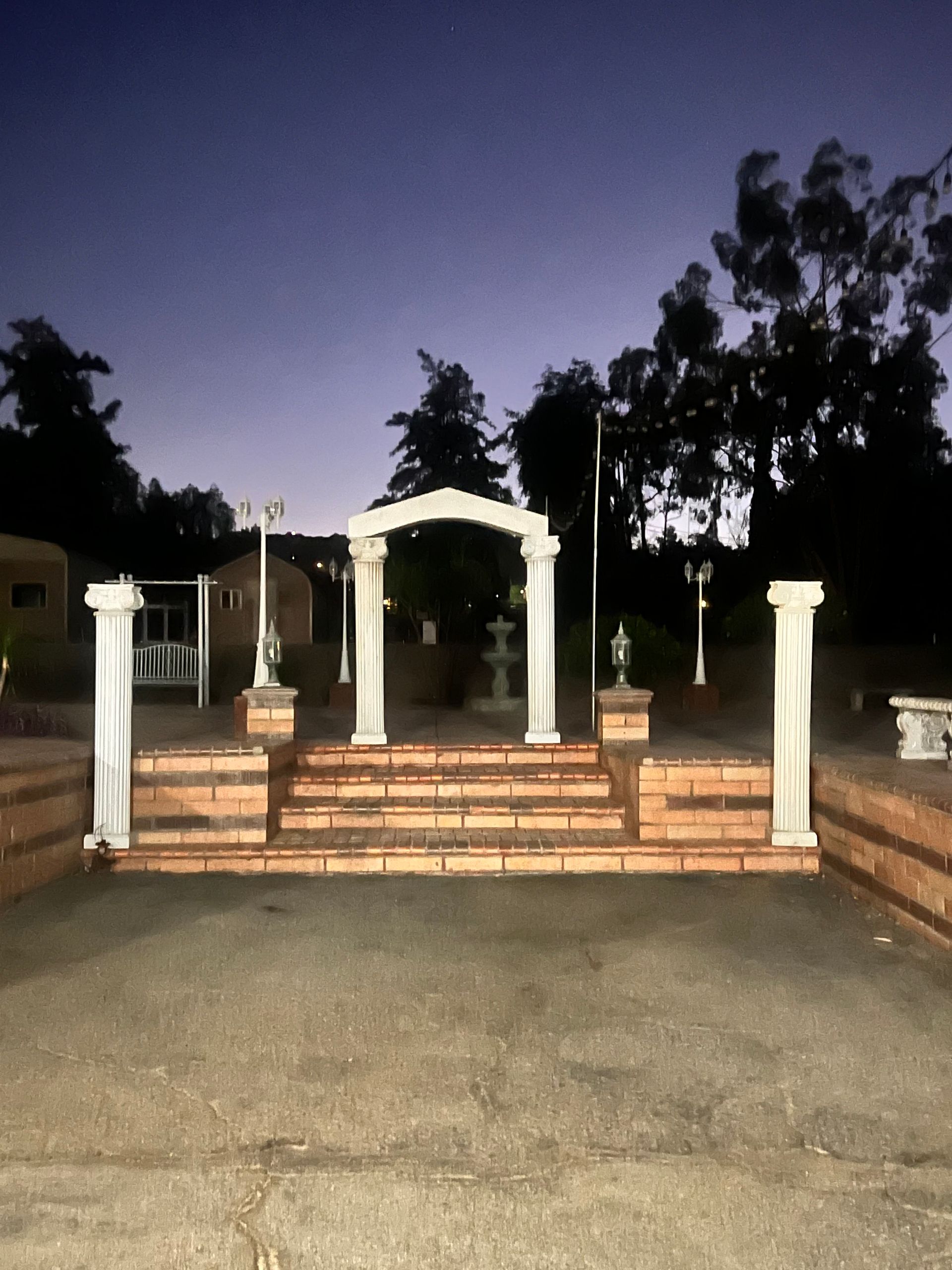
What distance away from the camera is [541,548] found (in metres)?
7.50

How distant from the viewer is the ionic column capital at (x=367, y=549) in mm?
7473

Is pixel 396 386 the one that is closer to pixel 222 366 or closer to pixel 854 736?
pixel 222 366

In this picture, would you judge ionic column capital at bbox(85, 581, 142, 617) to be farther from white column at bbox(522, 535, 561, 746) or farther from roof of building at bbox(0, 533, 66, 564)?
roof of building at bbox(0, 533, 66, 564)

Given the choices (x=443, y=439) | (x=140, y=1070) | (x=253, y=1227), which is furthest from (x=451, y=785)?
(x=443, y=439)

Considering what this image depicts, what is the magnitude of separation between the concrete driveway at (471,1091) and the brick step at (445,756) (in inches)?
92.3

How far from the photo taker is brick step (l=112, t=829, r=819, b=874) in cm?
564

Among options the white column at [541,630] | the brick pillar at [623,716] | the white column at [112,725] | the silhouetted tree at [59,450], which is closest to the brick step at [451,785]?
the brick pillar at [623,716]

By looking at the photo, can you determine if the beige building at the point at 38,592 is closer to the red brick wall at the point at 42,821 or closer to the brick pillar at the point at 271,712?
the brick pillar at the point at 271,712

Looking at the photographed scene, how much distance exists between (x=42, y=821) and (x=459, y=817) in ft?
8.77

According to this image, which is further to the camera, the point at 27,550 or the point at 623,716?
the point at 27,550

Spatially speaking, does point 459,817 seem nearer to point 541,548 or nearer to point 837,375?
point 541,548

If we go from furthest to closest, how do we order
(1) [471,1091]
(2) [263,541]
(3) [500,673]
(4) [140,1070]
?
(3) [500,673], (2) [263,541], (4) [140,1070], (1) [471,1091]

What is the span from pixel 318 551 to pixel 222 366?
704 centimetres

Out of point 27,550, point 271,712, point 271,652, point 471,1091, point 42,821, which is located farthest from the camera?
point 27,550
